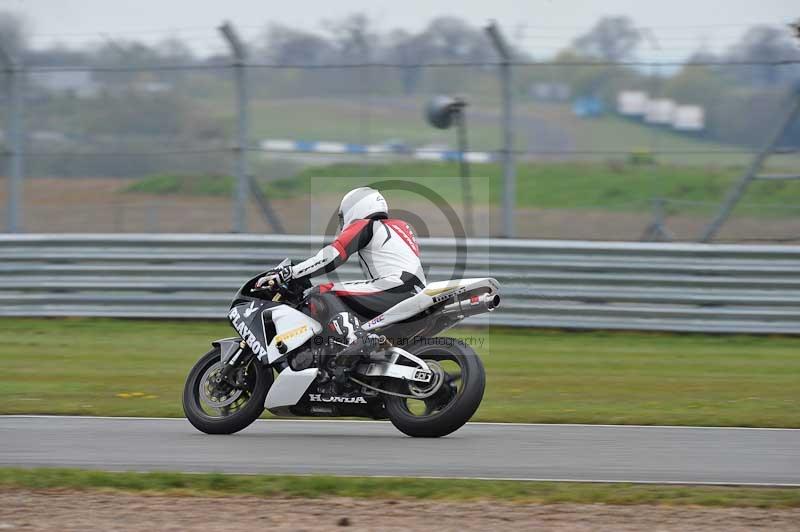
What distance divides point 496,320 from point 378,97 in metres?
3.18

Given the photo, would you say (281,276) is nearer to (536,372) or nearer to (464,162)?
(536,372)

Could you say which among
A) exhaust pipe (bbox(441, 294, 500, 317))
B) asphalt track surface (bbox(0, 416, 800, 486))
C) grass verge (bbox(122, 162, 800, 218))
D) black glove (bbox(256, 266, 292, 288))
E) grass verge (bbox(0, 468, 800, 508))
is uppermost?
grass verge (bbox(122, 162, 800, 218))

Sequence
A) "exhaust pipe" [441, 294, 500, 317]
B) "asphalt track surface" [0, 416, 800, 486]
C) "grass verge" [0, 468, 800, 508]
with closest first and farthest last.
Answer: "grass verge" [0, 468, 800, 508]
"asphalt track surface" [0, 416, 800, 486]
"exhaust pipe" [441, 294, 500, 317]

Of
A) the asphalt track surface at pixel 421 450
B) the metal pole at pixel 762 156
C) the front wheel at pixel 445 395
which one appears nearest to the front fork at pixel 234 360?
the asphalt track surface at pixel 421 450

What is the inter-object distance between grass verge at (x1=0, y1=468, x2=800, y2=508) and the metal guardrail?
A: 7.45 metres

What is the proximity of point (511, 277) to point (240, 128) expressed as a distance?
3958mm

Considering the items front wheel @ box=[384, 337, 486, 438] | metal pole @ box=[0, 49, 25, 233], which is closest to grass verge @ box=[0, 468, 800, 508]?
front wheel @ box=[384, 337, 486, 438]

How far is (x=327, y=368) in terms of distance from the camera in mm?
8188

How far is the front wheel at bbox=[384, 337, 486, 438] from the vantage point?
7.69 m

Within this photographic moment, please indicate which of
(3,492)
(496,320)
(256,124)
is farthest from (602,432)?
(256,124)

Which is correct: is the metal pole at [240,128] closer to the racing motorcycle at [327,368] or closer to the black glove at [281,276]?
the racing motorcycle at [327,368]

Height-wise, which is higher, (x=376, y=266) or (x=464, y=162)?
(x=464, y=162)

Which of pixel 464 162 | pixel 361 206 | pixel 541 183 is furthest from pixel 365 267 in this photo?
pixel 541 183

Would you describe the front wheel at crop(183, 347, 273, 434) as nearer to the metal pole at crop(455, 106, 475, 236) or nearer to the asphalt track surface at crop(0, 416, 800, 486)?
the asphalt track surface at crop(0, 416, 800, 486)
